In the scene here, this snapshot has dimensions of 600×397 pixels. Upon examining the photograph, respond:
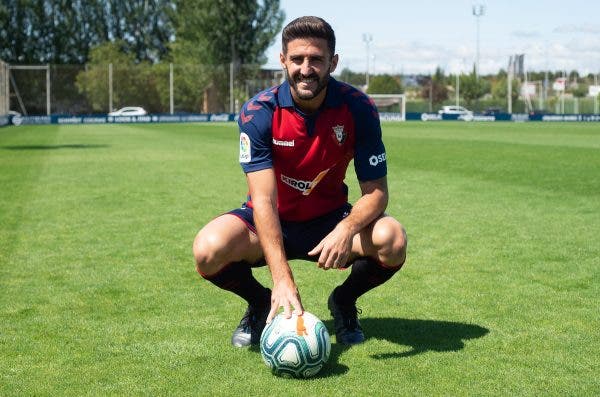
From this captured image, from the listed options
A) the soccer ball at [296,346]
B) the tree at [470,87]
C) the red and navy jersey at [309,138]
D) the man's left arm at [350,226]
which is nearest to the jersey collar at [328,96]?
the red and navy jersey at [309,138]

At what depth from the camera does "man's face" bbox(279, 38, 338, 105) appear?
4.35 meters

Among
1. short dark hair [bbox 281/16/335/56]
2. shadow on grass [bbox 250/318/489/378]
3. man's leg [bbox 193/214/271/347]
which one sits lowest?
shadow on grass [bbox 250/318/489/378]

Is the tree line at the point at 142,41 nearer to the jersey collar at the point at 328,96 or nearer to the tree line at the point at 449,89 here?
the tree line at the point at 449,89

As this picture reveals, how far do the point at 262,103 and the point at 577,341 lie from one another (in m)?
2.18

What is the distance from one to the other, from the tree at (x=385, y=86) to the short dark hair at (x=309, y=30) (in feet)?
248

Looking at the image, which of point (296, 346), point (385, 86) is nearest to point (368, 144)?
point (296, 346)

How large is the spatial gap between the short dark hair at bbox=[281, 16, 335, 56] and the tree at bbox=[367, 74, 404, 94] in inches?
2980

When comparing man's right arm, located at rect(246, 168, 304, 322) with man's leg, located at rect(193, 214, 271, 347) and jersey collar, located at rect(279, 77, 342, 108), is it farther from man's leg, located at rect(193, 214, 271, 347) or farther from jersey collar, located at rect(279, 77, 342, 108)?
jersey collar, located at rect(279, 77, 342, 108)

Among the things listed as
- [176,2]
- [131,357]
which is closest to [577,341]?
[131,357]

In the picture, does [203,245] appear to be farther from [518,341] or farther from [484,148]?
[484,148]

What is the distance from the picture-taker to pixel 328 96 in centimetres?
463

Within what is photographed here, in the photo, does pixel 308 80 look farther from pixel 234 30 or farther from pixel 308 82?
pixel 234 30

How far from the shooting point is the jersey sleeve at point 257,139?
4.55 meters

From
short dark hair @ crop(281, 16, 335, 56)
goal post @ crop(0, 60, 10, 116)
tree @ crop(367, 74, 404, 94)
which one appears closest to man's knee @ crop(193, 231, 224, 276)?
short dark hair @ crop(281, 16, 335, 56)
